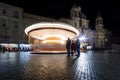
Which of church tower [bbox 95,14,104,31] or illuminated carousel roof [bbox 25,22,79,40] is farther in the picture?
church tower [bbox 95,14,104,31]

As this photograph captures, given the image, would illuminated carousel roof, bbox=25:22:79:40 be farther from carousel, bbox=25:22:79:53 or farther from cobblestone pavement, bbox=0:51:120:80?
cobblestone pavement, bbox=0:51:120:80

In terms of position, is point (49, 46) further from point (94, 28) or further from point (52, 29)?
point (94, 28)

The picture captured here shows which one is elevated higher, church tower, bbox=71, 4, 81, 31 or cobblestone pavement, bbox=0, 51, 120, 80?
church tower, bbox=71, 4, 81, 31

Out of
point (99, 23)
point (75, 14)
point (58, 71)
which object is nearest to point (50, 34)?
point (58, 71)

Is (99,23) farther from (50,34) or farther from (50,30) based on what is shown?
(50,30)

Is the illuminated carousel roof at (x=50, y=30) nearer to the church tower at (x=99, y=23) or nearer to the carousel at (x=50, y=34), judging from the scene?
the carousel at (x=50, y=34)

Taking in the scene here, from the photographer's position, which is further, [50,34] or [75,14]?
[75,14]

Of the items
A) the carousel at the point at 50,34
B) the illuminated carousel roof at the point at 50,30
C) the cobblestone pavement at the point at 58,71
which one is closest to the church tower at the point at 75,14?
the carousel at the point at 50,34

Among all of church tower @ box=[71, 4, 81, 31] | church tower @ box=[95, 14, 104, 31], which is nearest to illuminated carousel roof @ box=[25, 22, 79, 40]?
church tower @ box=[71, 4, 81, 31]

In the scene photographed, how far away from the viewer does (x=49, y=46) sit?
33.3 m

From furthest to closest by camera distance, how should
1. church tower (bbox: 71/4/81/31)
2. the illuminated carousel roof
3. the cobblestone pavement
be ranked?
church tower (bbox: 71/4/81/31) → the illuminated carousel roof → the cobblestone pavement

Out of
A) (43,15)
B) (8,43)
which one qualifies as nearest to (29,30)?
(8,43)

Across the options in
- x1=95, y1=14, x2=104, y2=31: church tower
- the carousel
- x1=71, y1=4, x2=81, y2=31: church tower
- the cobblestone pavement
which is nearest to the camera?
the cobblestone pavement

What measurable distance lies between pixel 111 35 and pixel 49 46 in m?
121
